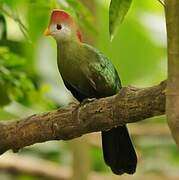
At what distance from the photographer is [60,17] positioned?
1331mm

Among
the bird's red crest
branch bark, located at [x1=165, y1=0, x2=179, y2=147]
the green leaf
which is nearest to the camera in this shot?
branch bark, located at [x1=165, y1=0, x2=179, y2=147]

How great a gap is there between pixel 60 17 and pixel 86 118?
0.84 ft

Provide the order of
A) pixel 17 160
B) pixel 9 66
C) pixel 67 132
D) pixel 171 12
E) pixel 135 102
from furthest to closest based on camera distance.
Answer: pixel 17 160 < pixel 9 66 < pixel 67 132 < pixel 135 102 < pixel 171 12

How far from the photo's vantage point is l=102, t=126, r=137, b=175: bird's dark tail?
4.61 ft

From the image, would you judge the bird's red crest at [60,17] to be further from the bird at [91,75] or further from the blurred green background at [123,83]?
the blurred green background at [123,83]

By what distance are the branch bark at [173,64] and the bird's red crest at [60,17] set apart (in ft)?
1.53

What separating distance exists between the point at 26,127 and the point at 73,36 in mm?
267

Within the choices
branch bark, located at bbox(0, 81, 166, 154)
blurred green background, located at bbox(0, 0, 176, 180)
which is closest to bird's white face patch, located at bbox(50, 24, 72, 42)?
branch bark, located at bbox(0, 81, 166, 154)

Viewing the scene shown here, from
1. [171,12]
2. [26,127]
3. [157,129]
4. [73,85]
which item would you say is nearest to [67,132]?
[26,127]

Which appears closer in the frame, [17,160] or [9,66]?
[9,66]

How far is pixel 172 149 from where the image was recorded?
2729 millimetres

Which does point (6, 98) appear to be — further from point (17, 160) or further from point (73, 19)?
point (17, 160)

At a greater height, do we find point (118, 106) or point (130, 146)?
point (118, 106)

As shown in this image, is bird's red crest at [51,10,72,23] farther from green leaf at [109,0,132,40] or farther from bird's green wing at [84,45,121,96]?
green leaf at [109,0,132,40]
